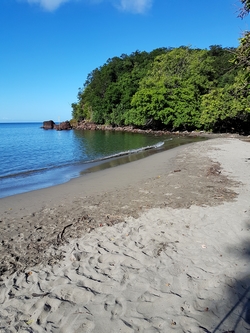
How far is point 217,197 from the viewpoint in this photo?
24.2 ft

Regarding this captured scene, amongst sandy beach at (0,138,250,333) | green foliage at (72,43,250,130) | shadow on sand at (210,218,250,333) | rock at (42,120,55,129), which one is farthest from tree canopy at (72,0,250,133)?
shadow on sand at (210,218,250,333)

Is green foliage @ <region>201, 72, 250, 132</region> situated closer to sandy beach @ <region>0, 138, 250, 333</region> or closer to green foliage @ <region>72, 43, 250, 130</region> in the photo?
green foliage @ <region>72, 43, 250, 130</region>

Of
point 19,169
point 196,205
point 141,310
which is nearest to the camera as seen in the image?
point 141,310

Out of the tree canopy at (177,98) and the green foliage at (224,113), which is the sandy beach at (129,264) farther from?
the green foliage at (224,113)

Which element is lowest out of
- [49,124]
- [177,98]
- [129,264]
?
[129,264]

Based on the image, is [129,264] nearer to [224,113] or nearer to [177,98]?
[224,113]

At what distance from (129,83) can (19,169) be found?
5291cm

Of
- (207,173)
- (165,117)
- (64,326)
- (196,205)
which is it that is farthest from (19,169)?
(165,117)

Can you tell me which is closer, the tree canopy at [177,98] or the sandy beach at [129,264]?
the sandy beach at [129,264]

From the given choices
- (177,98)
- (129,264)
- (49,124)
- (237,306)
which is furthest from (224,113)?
(49,124)

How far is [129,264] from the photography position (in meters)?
4.13

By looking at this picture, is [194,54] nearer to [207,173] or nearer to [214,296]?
[207,173]

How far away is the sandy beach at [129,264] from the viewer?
2.98 m

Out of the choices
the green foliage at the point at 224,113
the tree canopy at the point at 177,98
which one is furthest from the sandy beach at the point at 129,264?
the green foliage at the point at 224,113
